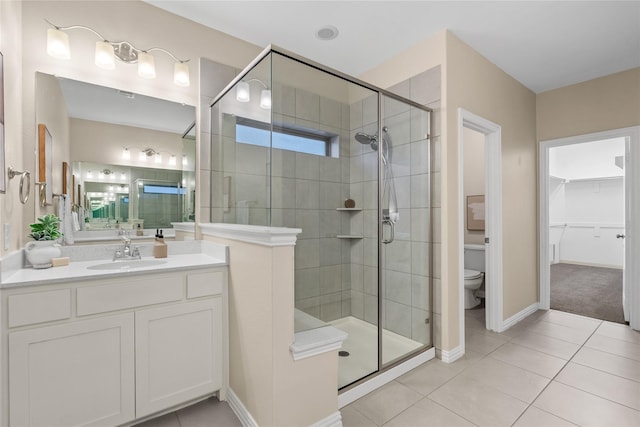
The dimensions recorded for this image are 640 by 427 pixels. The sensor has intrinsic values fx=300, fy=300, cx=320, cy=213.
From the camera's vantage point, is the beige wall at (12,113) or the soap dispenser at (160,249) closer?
the beige wall at (12,113)

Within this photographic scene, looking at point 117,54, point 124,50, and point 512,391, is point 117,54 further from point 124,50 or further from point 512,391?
point 512,391

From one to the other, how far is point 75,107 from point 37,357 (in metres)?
1.48

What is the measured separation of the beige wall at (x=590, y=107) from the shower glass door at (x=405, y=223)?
2.19m

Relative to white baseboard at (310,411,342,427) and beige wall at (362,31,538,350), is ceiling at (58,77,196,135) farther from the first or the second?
white baseboard at (310,411,342,427)

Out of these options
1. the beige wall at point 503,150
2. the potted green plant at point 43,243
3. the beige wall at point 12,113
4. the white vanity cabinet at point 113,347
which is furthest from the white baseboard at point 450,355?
the beige wall at point 12,113

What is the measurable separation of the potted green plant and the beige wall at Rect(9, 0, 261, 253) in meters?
0.07

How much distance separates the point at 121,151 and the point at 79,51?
2.12ft

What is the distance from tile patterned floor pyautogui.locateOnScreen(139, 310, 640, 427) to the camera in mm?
1716

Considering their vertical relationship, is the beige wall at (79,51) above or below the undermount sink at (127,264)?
above

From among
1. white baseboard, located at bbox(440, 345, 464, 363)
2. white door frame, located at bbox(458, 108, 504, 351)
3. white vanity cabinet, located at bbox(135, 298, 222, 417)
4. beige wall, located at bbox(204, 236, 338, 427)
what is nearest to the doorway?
white door frame, located at bbox(458, 108, 504, 351)

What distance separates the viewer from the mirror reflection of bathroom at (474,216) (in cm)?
383

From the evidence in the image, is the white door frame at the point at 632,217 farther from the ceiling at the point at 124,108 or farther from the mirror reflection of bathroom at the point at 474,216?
the ceiling at the point at 124,108

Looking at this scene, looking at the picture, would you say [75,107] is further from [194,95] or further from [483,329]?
[483,329]

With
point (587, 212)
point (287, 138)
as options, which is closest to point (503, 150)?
point (287, 138)
